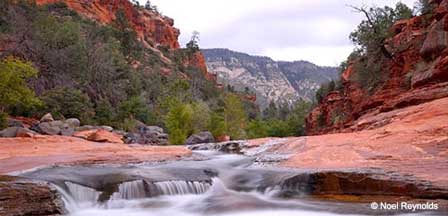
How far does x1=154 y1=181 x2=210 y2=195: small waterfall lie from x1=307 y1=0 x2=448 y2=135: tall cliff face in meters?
9.42

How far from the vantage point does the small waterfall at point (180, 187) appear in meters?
11.0

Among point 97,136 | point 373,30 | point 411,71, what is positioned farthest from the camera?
point 373,30

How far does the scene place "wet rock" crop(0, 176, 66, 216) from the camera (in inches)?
297

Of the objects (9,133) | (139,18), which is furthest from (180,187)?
(139,18)

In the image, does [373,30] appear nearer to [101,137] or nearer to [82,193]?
[101,137]

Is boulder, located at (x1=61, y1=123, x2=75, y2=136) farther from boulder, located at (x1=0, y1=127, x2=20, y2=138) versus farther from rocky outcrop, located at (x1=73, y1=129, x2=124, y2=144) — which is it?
boulder, located at (x1=0, y1=127, x2=20, y2=138)

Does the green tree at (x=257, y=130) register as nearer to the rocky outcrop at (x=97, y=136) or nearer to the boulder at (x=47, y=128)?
the rocky outcrop at (x=97, y=136)

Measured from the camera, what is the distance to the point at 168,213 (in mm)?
9633

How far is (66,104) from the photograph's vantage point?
32688 mm

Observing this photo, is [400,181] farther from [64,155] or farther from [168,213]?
[64,155]

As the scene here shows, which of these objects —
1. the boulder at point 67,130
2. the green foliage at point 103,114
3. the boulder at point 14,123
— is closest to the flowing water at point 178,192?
the boulder at point 67,130

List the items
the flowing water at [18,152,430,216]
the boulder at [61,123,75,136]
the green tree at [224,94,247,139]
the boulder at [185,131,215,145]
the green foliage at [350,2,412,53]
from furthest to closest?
the green tree at [224,94,247,139]
the boulder at [185,131,215,145]
the green foliage at [350,2,412,53]
the boulder at [61,123,75,136]
the flowing water at [18,152,430,216]

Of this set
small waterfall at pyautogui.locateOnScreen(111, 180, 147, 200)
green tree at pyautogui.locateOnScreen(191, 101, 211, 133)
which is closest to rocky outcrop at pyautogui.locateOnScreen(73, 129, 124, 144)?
small waterfall at pyautogui.locateOnScreen(111, 180, 147, 200)

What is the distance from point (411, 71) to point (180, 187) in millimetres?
18967
